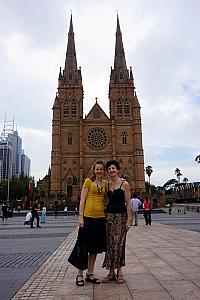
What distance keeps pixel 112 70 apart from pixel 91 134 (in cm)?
1407

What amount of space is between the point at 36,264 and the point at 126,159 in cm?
5640

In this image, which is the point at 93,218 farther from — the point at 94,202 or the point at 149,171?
the point at 149,171

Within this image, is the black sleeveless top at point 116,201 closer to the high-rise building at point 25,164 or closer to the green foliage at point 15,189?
the green foliage at point 15,189

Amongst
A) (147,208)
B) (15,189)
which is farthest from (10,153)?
(147,208)

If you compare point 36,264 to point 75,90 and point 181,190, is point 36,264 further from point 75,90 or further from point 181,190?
point 181,190

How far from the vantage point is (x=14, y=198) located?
250 ft

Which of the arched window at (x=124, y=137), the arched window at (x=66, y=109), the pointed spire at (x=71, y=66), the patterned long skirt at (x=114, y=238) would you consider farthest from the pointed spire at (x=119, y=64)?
the patterned long skirt at (x=114, y=238)

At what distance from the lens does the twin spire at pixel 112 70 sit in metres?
67.0

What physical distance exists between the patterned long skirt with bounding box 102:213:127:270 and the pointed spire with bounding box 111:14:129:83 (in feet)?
208

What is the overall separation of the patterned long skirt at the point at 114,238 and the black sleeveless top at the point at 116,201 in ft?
0.24

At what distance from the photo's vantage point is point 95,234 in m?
5.07

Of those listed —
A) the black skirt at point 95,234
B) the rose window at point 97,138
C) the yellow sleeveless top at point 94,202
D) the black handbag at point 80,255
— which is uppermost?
the rose window at point 97,138

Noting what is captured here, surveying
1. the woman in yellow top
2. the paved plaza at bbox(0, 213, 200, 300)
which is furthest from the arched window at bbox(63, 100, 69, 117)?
the woman in yellow top

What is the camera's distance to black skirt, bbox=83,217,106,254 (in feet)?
16.6
